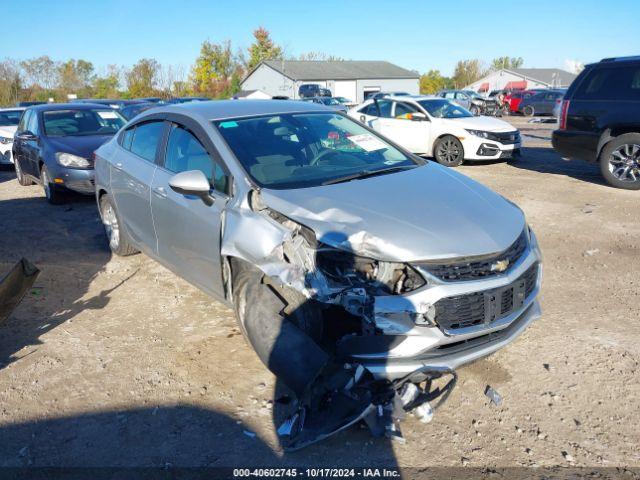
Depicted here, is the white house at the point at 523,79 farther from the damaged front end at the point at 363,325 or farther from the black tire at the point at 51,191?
the damaged front end at the point at 363,325

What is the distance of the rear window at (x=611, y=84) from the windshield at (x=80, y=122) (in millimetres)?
8285

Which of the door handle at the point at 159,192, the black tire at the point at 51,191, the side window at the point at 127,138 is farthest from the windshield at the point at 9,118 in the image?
the door handle at the point at 159,192

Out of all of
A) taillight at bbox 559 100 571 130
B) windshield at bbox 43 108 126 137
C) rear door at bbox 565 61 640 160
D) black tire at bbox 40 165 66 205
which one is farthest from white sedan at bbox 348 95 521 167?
black tire at bbox 40 165 66 205

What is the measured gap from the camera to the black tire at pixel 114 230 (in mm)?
5672

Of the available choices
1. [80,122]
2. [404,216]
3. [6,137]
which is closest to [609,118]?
[404,216]

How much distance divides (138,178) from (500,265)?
327cm

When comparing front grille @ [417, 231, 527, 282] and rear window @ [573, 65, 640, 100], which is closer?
front grille @ [417, 231, 527, 282]

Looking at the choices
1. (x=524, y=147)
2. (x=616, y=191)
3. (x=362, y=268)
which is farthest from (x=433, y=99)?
(x=362, y=268)

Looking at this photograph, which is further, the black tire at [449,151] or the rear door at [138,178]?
the black tire at [449,151]

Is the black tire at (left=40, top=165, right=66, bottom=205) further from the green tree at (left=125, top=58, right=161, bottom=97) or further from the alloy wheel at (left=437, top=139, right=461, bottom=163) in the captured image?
the green tree at (left=125, top=58, right=161, bottom=97)

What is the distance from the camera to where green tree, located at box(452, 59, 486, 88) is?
82688mm

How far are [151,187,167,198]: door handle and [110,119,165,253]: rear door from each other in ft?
0.39

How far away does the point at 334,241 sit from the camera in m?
3.05

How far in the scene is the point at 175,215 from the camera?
4.25m
